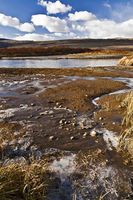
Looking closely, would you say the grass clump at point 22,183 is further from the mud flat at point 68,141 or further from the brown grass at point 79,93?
the brown grass at point 79,93

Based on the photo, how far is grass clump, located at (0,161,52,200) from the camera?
6.29m

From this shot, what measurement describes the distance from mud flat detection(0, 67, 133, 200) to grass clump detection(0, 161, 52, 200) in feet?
0.13

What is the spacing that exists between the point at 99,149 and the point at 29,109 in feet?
15.8

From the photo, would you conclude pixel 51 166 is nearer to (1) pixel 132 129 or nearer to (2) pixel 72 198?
(2) pixel 72 198

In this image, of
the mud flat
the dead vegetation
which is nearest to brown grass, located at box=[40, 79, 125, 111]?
the mud flat

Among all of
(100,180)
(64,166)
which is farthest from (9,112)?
(100,180)

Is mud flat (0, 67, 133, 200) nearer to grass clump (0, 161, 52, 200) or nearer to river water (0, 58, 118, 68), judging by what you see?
grass clump (0, 161, 52, 200)

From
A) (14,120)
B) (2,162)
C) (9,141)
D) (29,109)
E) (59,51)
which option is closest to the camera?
(2,162)

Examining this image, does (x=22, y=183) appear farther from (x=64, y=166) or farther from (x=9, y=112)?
(x=9, y=112)

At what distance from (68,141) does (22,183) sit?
3273 millimetres

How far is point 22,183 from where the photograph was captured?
21.6 feet

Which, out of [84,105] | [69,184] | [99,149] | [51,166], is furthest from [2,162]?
[84,105]

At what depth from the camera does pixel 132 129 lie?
29.8 feet

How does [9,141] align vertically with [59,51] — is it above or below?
above
